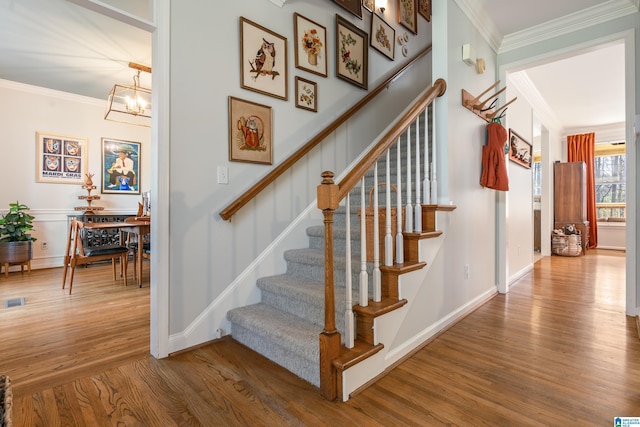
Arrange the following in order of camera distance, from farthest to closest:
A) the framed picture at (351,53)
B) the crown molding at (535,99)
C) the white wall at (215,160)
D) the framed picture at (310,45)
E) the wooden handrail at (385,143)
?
the crown molding at (535,99) → the framed picture at (351,53) → the framed picture at (310,45) → the white wall at (215,160) → the wooden handrail at (385,143)

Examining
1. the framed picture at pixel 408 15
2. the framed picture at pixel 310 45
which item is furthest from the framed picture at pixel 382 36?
the framed picture at pixel 310 45

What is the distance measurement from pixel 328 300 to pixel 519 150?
392 cm

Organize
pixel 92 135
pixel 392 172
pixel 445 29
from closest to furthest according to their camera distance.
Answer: pixel 445 29, pixel 392 172, pixel 92 135

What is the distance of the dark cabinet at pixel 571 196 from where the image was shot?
621cm

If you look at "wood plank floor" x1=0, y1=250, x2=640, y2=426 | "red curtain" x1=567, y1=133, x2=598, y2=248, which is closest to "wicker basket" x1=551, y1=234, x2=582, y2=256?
"red curtain" x1=567, y1=133, x2=598, y2=248

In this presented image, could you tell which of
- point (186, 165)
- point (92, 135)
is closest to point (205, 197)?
point (186, 165)

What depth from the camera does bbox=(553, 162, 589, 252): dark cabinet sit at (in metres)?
6.21

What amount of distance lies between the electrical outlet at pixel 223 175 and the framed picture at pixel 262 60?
0.63m

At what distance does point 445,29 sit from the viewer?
243 centimetres

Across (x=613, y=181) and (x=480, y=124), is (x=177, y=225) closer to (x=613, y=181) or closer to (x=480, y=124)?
(x=480, y=124)

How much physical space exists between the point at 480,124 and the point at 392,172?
92 centimetres

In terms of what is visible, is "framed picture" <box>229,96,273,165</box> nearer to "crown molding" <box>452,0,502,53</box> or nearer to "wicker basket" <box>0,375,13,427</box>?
"wicker basket" <box>0,375,13,427</box>

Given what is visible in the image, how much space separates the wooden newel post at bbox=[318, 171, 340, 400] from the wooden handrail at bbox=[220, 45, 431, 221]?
0.86 metres

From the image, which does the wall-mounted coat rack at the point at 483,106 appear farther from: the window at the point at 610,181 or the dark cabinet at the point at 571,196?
the window at the point at 610,181
